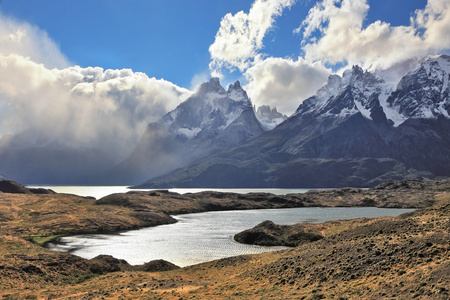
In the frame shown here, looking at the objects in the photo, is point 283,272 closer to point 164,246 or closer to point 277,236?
point 277,236

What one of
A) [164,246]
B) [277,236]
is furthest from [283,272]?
[164,246]

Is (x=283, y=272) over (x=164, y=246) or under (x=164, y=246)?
under

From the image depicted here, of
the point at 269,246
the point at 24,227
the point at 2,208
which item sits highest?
the point at 2,208

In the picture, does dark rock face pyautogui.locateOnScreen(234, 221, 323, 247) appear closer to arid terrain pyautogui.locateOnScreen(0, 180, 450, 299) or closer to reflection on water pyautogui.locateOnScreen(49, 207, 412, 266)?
reflection on water pyautogui.locateOnScreen(49, 207, 412, 266)

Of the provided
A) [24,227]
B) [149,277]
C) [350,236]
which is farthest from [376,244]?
[24,227]

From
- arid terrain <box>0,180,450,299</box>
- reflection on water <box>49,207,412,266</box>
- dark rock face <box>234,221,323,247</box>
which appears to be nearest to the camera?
arid terrain <box>0,180,450,299</box>

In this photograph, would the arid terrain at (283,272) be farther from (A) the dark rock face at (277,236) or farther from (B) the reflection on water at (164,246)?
(A) the dark rock face at (277,236)

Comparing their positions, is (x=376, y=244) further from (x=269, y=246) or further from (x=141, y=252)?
(x=141, y=252)

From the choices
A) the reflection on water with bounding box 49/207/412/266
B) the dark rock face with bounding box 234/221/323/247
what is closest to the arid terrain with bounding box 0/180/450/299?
the reflection on water with bounding box 49/207/412/266

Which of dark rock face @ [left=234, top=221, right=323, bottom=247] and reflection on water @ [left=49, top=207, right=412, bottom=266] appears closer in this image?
reflection on water @ [left=49, top=207, right=412, bottom=266]

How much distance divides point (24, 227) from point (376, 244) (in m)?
104

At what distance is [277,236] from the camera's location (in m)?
91.8

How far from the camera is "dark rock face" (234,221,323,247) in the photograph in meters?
87.2

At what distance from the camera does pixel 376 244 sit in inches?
1681
